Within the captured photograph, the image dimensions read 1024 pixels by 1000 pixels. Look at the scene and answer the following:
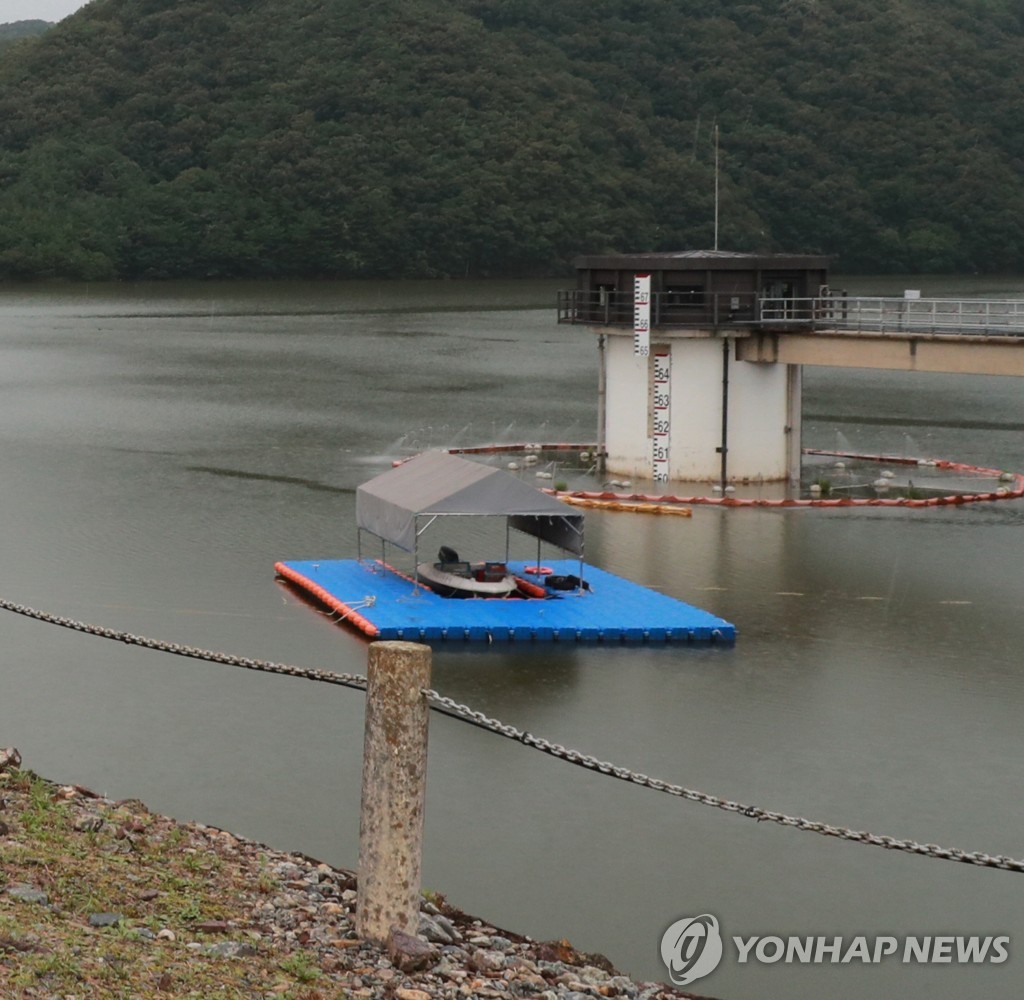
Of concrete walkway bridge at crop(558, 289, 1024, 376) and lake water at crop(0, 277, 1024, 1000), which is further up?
concrete walkway bridge at crop(558, 289, 1024, 376)

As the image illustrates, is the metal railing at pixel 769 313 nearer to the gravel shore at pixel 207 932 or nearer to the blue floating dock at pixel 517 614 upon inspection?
the blue floating dock at pixel 517 614

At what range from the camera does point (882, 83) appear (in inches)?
5044

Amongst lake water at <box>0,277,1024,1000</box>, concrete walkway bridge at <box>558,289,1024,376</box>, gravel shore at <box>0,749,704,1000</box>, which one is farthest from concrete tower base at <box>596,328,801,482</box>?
gravel shore at <box>0,749,704,1000</box>

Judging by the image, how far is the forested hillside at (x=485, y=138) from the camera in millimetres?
119000

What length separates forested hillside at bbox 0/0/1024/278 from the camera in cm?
11900

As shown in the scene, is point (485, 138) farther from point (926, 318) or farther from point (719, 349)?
point (926, 318)

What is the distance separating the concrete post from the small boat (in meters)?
12.3

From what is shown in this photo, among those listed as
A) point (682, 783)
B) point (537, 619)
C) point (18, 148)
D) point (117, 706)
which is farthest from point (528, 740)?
point (18, 148)

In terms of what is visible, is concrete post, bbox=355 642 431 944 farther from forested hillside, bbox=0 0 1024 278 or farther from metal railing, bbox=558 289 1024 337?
forested hillside, bbox=0 0 1024 278

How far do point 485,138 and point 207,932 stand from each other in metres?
113

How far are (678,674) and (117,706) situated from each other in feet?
18.3

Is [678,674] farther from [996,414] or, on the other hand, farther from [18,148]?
[18,148]

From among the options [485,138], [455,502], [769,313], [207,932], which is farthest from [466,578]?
[485,138]

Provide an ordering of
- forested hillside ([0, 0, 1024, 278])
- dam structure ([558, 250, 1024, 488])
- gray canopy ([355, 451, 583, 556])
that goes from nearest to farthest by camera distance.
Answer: gray canopy ([355, 451, 583, 556]), dam structure ([558, 250, 1024, 488]), forested hillside ([0, 0, 1024, 278])
